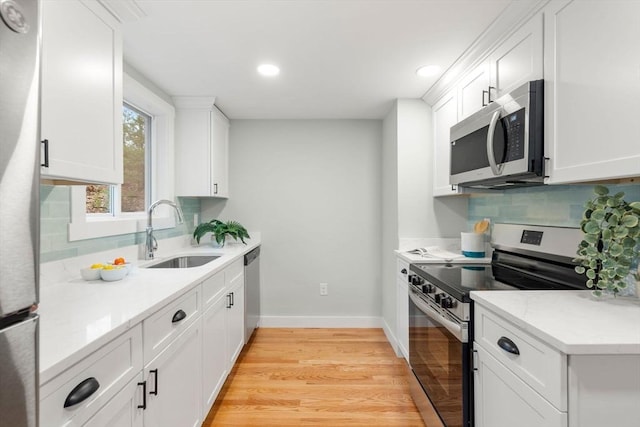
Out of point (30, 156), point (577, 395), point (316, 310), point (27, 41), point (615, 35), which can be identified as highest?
point (615, 35)

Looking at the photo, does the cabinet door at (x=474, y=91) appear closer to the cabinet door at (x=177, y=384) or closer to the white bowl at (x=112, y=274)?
the cabinet door at (x=177, y=384)

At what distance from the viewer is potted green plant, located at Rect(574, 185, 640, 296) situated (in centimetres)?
112

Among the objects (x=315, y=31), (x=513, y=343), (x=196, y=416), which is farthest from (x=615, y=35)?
(x=196, y=416)

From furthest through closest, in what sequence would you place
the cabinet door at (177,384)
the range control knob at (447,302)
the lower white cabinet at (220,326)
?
the lower white cabinet at (220,326) → the range control knob at (447,302) → the cabinet door at (177,384)

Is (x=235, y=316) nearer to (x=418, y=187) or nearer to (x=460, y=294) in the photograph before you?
(x=460, y=294)

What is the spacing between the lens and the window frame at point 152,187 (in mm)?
1704

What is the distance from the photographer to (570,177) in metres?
1.31

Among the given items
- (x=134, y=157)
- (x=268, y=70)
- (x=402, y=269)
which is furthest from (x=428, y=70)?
(x=134, y=157)

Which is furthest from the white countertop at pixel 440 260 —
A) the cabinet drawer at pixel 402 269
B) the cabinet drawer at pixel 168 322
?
the cabinet drawer at pixel 168 322

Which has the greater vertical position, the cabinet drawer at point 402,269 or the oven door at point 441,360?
the cabinet drawer at point 402,269

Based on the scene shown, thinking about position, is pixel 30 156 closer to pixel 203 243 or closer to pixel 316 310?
pixel 203 243

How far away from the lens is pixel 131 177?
7.97 ft

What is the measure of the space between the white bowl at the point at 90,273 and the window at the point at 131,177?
0.54 metres

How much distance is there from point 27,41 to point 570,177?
5.53 feet
